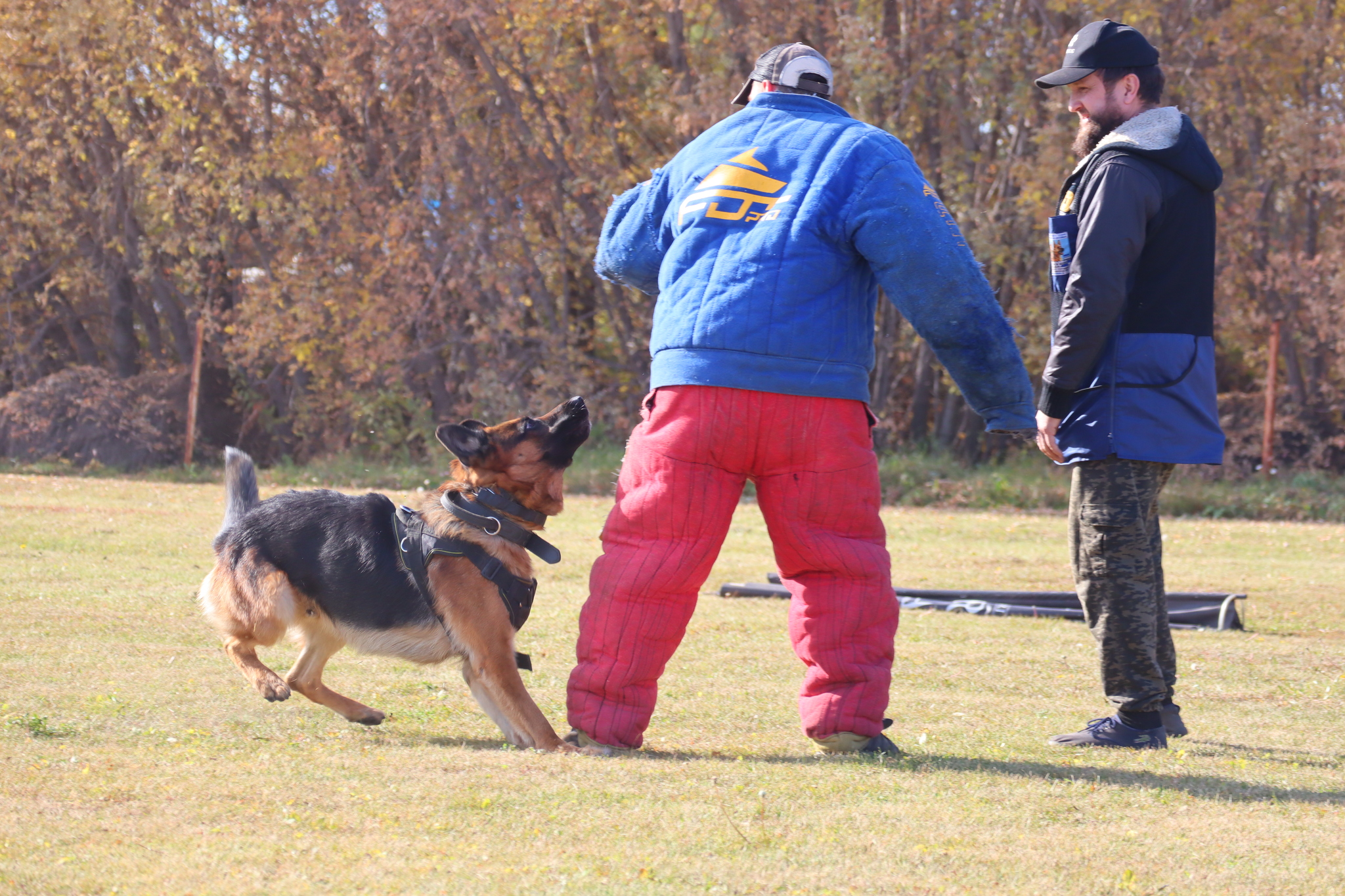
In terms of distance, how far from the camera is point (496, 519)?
14.7ft

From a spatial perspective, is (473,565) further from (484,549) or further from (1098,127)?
(1098,127)

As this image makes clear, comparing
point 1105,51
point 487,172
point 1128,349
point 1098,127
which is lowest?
point 1128,349

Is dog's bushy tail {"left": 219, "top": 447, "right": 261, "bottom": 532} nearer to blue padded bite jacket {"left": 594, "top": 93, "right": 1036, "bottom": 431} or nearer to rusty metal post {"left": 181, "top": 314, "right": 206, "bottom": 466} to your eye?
blue padded bite jacket {"left": 594, "top": 93, "right": 1036, "bottom": 431}

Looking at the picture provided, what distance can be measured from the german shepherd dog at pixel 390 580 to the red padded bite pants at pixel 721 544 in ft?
1.32

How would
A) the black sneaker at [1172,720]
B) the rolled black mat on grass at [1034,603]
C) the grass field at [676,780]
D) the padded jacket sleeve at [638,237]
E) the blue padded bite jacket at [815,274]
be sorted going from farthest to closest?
the rolled black mat on grass at [1034,603] < the black sneaker at [1172,720] < the padded jacket sleeve at [638,237] < the blue padded bite jacket at [815,274] < the grass field at [676,780]

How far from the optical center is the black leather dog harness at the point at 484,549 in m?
4.48

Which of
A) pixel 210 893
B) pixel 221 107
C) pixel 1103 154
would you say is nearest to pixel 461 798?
pixel 210 893

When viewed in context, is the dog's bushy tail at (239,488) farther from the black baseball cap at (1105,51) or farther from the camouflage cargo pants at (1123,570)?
the black baseball cap at (1105,51)

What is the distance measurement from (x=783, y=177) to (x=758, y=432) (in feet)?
2.54

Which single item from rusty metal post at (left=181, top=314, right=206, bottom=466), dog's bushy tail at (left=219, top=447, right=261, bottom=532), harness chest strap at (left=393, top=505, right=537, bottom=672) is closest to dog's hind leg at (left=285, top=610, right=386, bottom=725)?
harness chest strap at (left=393, top=505, right=537, bottom=672)

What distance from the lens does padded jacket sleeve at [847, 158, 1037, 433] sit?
158 inches

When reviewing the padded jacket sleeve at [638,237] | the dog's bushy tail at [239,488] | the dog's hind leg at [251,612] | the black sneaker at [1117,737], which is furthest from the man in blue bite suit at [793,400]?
the dog's bushy tail at [239,488]

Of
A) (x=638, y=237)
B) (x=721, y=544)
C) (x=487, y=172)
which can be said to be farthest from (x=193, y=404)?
(x=721, y=544)

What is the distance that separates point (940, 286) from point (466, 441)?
1.62 meters
